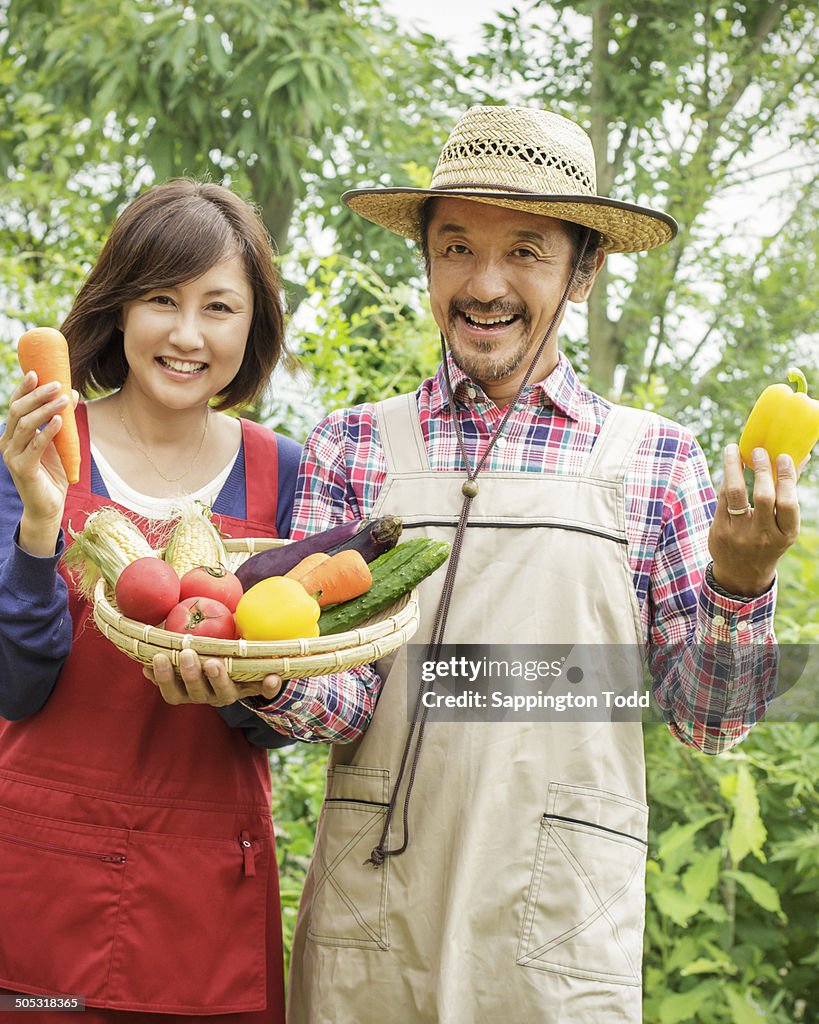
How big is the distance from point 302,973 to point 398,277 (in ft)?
8.97

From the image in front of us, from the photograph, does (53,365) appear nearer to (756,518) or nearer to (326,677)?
(326,677)

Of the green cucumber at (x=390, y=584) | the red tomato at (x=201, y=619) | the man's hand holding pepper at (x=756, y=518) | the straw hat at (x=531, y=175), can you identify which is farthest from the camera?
the straw hat at (x=531, y=175)

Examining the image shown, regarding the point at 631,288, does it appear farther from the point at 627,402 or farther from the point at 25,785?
the point at 25,785

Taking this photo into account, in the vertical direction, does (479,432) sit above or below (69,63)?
below

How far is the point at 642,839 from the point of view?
89.0 inches

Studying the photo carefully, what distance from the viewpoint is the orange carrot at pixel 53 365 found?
219cm

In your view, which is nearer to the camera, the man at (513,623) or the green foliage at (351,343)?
the man at (513,623)

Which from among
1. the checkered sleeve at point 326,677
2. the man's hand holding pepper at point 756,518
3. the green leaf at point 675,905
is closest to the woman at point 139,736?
the checkered sleeve at point 326,677

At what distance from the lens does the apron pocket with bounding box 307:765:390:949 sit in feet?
7.35

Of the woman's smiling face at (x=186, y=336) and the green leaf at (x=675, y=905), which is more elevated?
the woman's smiling face at (x=186, y=336)

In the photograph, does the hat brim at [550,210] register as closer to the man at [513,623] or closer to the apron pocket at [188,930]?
the man at [513,623]

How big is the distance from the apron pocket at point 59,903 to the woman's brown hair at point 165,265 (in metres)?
1.01

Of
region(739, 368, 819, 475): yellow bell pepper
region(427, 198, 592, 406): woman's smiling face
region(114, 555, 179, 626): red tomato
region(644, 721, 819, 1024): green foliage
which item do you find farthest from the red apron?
region(644, 721, 819, 1024): green foliage

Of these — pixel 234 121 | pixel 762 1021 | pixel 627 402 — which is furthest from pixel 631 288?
pixel 762 1021
